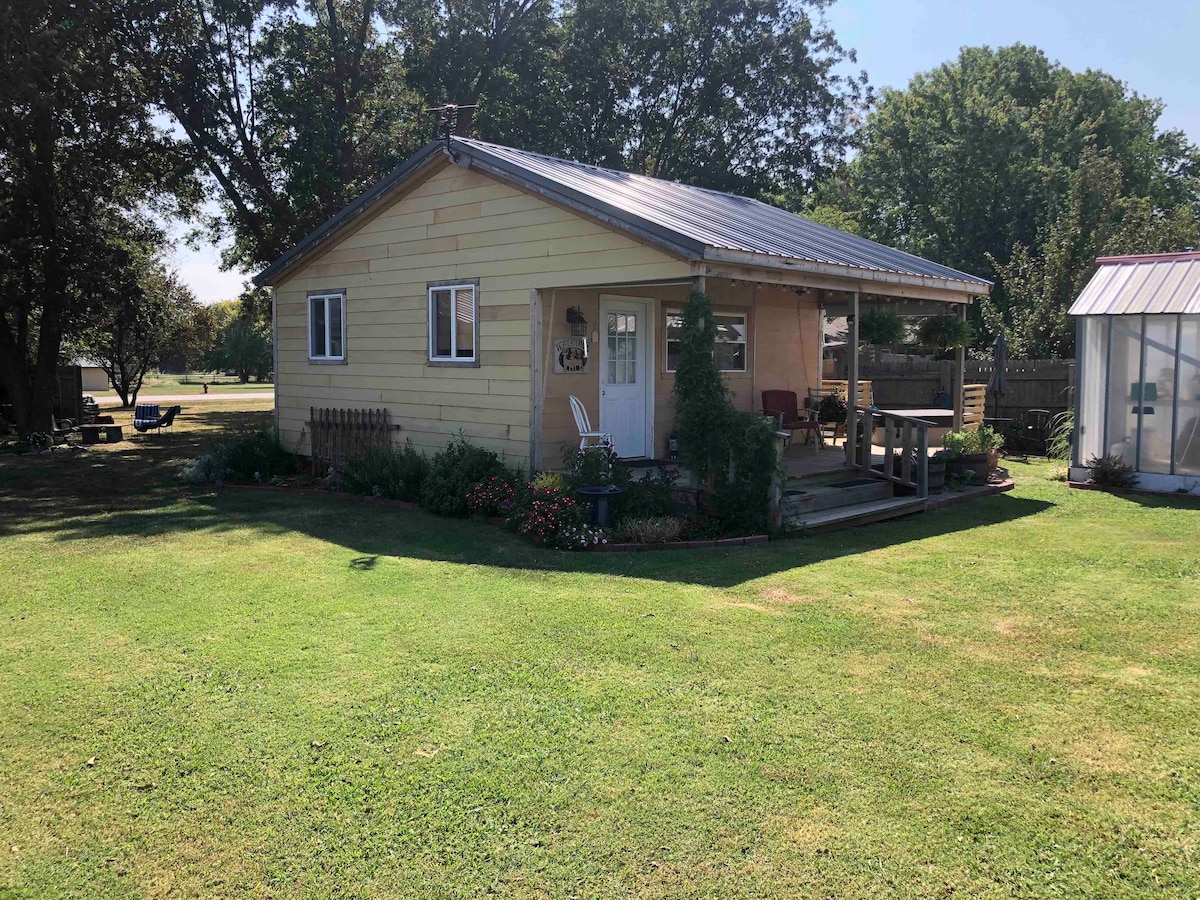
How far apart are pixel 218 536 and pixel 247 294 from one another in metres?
19.1

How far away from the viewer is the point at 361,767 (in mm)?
4078

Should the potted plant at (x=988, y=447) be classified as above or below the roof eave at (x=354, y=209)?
below

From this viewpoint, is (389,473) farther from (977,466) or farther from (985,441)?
(985,441)

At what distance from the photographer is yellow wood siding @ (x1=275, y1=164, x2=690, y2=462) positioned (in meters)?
10.5

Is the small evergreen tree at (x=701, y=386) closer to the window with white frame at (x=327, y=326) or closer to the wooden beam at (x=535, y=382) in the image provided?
the wooden beam at (x=535, y=382)

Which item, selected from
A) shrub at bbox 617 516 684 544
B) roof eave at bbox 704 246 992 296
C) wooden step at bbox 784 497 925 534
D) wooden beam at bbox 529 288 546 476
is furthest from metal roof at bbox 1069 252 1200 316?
wooden beam at bbox 529 288 546 476

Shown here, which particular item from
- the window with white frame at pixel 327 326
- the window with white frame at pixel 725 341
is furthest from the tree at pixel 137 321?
the window with white frame at pixel 725 341

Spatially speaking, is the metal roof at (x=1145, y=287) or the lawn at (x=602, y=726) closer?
the lawn at (x=602, y=726)

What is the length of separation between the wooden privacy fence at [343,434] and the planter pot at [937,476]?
739 cm

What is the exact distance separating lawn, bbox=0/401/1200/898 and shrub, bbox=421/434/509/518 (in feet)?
7.99

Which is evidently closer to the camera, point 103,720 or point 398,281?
point 103,720

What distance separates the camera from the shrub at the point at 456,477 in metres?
10.6

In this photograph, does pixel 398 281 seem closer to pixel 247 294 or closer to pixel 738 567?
pixel 738 567

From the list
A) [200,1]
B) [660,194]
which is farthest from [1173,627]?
[200,1]
